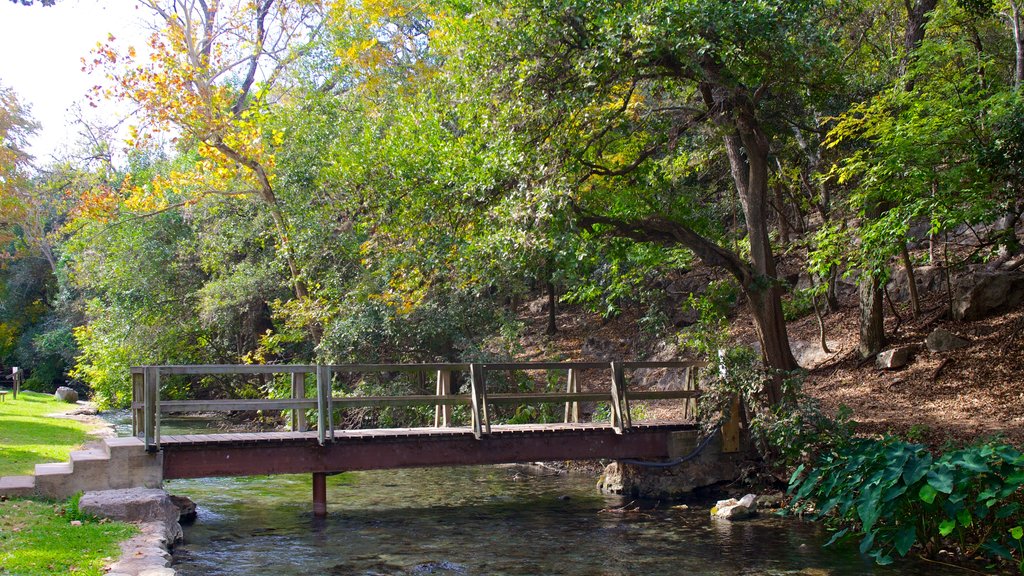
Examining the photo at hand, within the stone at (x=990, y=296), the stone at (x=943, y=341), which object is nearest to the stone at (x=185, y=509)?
the stone at (x=943, y=341)

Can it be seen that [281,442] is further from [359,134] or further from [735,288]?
[359,134]

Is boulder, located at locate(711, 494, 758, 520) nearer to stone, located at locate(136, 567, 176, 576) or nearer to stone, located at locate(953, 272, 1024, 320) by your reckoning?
stone, located at locate(136, 567, 176, 576)

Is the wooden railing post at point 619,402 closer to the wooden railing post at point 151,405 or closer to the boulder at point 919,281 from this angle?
the wooden railing post at point 151,405

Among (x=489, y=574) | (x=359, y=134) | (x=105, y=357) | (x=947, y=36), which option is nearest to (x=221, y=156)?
(x=359, y=134)

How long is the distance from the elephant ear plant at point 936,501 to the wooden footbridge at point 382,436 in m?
3.92

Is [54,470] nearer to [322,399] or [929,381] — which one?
[322,399]

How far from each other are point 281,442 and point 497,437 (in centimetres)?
325

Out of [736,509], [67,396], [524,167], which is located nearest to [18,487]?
[524,167]

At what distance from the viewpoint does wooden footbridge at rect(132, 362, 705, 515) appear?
36.2 ft

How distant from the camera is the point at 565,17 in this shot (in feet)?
40.2

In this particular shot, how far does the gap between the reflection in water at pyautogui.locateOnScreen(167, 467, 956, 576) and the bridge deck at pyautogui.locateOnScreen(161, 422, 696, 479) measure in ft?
2.73

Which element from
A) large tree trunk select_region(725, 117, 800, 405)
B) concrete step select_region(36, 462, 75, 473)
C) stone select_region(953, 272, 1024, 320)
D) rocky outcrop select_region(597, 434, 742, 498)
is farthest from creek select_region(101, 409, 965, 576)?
stone select_region(953, 272, 1024, 320)

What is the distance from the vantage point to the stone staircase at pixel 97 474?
9758 mm

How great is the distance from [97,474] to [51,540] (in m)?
2.62
